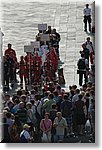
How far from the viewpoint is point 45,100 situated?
69.4ft

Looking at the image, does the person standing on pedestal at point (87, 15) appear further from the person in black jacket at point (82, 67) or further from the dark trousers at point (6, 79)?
the dark trousers at point (6, 79)

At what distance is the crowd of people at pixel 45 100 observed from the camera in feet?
68.9

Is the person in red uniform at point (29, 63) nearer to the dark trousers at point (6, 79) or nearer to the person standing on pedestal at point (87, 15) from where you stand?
the dark trousers at point (6, 79)

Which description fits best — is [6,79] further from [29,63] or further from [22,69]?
[29,63]

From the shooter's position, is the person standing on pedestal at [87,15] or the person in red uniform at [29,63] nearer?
the person standing on pedestal at [87,15]

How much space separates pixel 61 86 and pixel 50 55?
0.46 m

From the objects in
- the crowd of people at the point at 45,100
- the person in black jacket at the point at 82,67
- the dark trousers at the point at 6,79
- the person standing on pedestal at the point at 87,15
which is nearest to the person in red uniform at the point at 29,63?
the crowd of people at the point at 45,100

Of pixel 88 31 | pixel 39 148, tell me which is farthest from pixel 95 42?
pixel 39 148

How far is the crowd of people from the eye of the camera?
21016 mm

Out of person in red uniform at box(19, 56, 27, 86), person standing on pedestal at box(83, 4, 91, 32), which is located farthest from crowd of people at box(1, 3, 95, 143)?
person standing on pedestal at box(83, 4, 91, 32)

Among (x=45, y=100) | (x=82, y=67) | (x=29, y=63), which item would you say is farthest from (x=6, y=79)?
(x=82, y=67)

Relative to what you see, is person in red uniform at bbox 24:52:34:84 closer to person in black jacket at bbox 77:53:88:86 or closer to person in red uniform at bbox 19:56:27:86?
person in red uniform at bbox 19:56:27:86

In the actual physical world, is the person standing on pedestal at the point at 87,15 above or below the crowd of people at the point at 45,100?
above

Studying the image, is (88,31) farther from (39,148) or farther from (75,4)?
(39,148)
